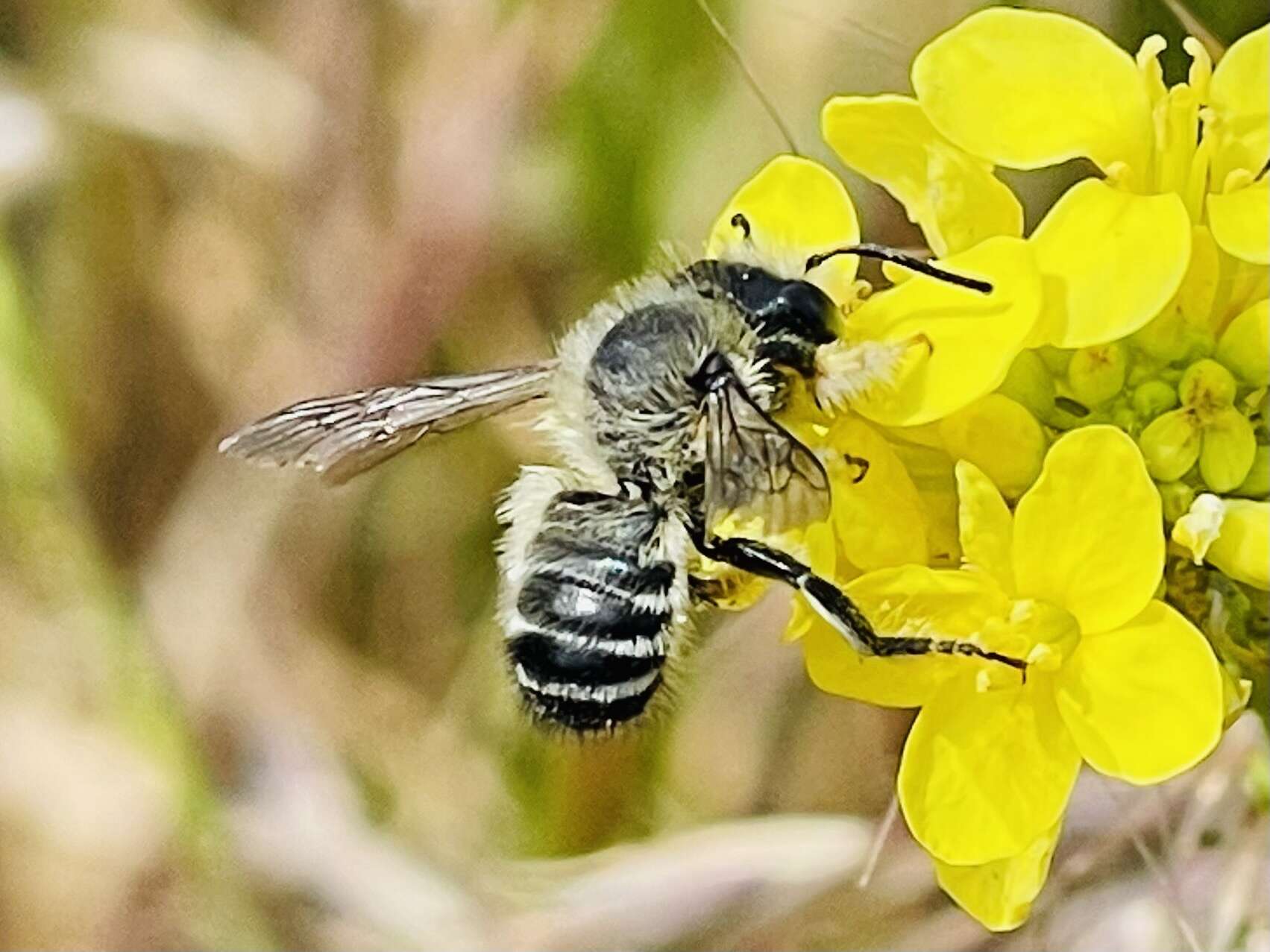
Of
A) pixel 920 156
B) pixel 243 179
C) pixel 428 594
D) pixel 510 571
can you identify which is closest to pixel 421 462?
pixel 428 594

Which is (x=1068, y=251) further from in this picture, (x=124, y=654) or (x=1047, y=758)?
(x=124, y=654)

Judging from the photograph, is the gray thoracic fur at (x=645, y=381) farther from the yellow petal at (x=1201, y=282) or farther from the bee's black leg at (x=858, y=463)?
the yellow petal at (x=1201, y=282)

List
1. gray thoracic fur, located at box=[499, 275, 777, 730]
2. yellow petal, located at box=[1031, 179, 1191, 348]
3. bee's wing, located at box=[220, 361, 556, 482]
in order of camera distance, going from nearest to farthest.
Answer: yellow petal, located at box=[1031, 179, 1191, 348]
gray thoracic fur, located at box=[499, 275, 777, 730]
bee's wing, located at box=[220, 361, 556, 482]

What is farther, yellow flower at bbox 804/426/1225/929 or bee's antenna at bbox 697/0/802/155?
bee's antenna at bbox 697/0/802/155

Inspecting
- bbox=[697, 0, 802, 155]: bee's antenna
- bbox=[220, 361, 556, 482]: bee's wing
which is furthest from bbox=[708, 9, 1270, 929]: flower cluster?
bbox=[697, 0, 802, 155]: bee's antenna

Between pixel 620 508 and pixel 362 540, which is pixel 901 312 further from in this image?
pixel 362 540

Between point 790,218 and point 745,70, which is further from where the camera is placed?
point 745,70

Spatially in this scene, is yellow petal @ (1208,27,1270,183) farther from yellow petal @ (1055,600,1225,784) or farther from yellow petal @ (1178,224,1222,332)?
yellow petal @ (1055,600,1225,784)

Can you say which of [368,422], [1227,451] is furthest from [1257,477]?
[368,422]
